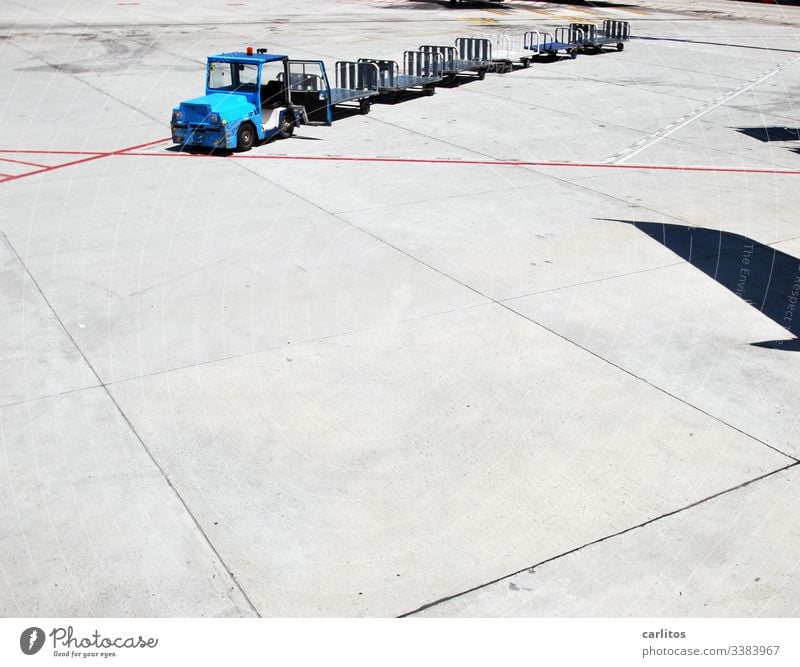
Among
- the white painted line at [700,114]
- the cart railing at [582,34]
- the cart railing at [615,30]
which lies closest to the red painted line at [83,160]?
the white painted line at [700,114]

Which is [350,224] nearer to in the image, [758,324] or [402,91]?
[758,324]

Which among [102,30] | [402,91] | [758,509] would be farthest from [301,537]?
[102,30]

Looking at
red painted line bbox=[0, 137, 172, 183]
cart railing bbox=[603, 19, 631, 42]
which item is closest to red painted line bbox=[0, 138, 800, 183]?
red painted line bbox=[0, 137, 172, 183]

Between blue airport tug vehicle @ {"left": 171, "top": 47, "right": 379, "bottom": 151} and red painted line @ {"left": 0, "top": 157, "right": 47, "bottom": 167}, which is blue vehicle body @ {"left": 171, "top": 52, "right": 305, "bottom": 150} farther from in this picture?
red painted line @ {"left": 0, "top": 157, "right": 47, "bottom": 167}

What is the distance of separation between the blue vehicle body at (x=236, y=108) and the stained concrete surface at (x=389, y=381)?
27.1 inches

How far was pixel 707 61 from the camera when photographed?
37562 millimetres

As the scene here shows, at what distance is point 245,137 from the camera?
21344 millimetres

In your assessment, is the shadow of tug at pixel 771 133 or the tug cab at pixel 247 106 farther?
the shadow of tug at pixel 771 133

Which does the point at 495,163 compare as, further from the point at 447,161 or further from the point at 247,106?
the point at 247,106

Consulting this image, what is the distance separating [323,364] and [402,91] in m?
20.3

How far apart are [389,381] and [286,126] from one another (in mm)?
13998

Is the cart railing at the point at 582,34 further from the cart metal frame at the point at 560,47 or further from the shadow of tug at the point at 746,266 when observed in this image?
the shadow of tug at the point at 746,266

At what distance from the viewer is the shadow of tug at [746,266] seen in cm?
1300

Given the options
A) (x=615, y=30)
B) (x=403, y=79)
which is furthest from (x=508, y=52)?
(x=403, y=79)
